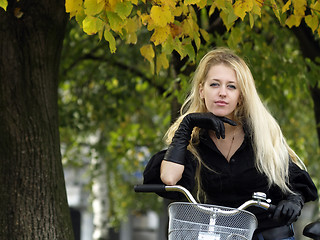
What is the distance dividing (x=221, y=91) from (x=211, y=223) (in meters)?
0.94

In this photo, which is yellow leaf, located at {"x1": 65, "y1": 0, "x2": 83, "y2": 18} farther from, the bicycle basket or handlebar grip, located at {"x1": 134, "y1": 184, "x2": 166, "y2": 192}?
the bicycle basket

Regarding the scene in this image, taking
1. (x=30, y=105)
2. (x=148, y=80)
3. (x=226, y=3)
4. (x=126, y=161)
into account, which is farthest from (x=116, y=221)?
(x=226, y=3)

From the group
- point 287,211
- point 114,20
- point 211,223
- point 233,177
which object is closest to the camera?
point 211,223

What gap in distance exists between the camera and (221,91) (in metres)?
3.96

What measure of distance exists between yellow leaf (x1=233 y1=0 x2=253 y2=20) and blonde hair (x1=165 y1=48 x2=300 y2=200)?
9.9 inches

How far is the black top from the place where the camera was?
3.91 meters

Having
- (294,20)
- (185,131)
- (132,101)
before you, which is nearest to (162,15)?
(185,131)

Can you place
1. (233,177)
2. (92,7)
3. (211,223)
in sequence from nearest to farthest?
(211,223)
(233,177)
(92,7)

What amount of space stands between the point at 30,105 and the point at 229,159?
175cm

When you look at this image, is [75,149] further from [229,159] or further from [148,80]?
[229,159]

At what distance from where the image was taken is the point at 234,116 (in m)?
4.14

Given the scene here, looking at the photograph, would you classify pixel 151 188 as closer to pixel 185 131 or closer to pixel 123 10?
pixel 185 131

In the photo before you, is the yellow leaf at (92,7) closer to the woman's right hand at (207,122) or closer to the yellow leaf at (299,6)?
the woman's right hand at (207,122)

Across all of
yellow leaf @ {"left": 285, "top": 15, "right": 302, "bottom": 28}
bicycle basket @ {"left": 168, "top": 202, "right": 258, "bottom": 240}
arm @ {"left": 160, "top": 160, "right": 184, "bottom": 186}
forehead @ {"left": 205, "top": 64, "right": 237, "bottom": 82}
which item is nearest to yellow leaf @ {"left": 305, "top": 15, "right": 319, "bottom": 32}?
yellow leaf @ {"left": 285, "top": 15, "right": 302, "bottom": 28}
